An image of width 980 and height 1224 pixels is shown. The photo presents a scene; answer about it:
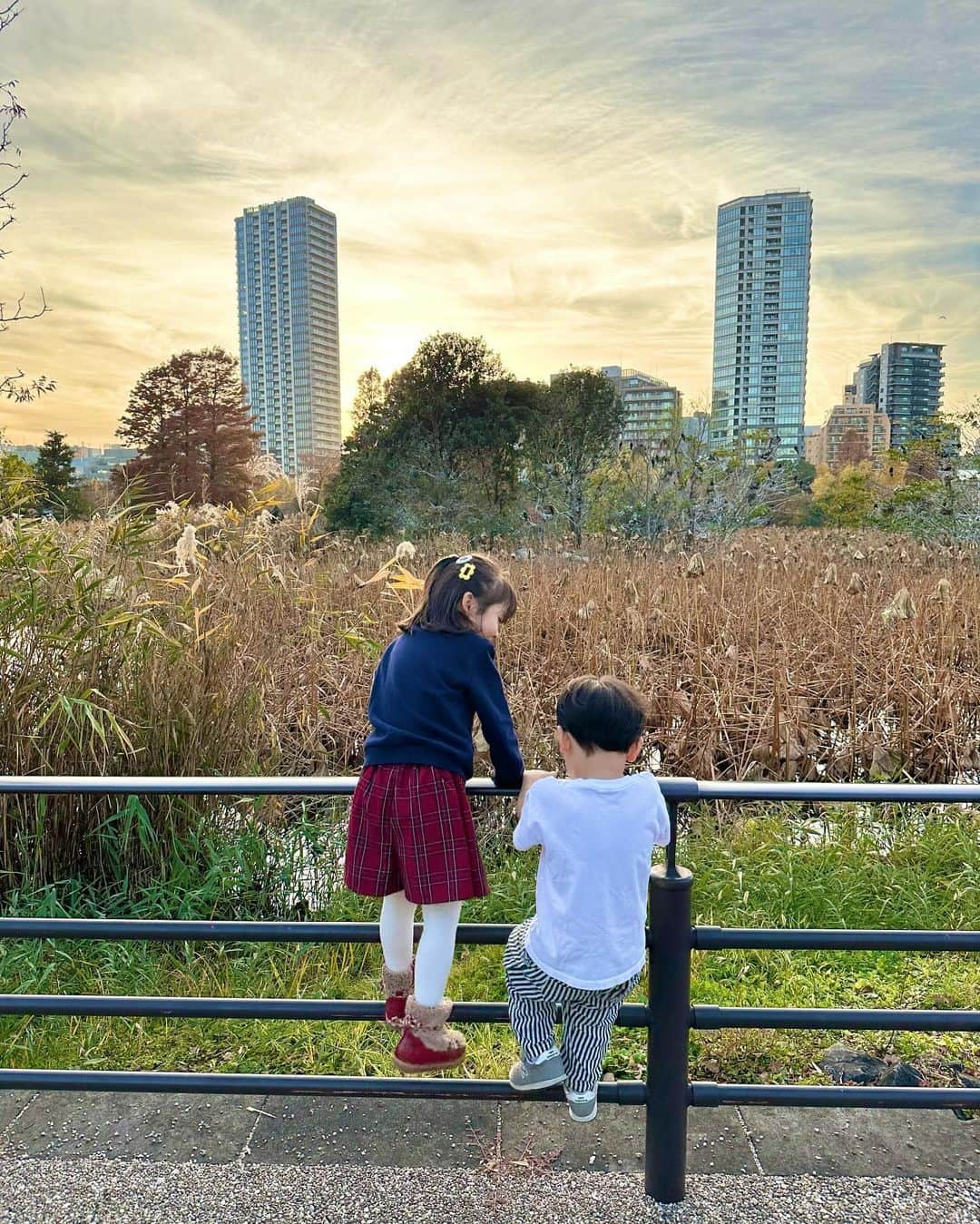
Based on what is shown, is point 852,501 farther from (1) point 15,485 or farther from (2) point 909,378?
(1) point 15,485

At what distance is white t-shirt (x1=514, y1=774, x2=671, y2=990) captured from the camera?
1744mm

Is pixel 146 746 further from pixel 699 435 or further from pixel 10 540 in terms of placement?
pixel 699 435

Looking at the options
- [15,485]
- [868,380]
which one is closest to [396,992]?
[15,485]

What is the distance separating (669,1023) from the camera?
1.88m

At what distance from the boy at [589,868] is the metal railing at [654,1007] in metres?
0.09

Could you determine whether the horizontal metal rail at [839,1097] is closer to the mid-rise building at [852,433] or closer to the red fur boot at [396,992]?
the red fur boot at [396,992]

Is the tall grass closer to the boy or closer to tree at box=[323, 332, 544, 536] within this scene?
the boy

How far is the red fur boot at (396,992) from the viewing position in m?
1.94

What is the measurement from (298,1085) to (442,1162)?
0.43 meters

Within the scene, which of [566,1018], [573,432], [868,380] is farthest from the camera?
[868,380]

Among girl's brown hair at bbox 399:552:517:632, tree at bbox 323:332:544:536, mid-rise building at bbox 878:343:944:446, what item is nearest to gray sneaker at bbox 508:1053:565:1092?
girl's brown hair at bbox 399:552:517:632

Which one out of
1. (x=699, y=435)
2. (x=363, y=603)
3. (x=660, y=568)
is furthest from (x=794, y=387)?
(x=363, y=603)

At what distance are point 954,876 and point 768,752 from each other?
56.2 inches

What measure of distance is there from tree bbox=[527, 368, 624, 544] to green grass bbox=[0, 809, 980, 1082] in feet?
40.9
